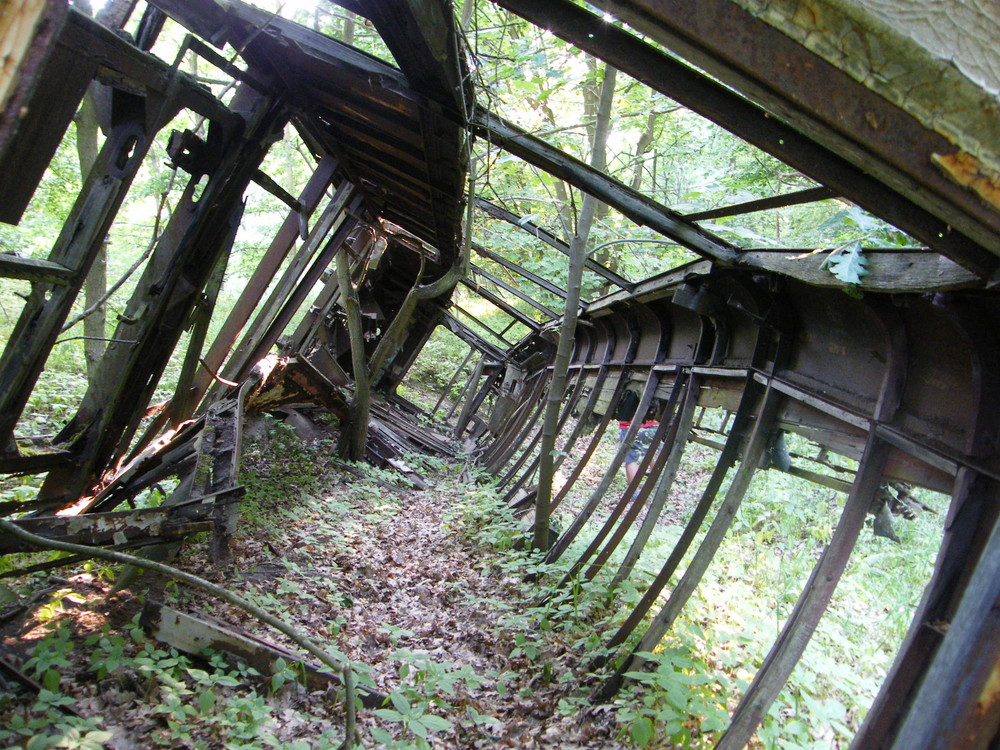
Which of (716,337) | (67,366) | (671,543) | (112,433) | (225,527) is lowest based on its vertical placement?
(67,366)

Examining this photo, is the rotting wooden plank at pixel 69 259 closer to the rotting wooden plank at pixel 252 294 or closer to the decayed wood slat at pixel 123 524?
the decayed wood slat at pixel 123 524

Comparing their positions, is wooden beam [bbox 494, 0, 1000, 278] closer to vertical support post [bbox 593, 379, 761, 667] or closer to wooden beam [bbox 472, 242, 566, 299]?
vertical support post [bbox 593, 379, 761, 667]

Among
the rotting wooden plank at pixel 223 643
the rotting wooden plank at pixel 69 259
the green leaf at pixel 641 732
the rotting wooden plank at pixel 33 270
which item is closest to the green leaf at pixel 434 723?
the rotting wooden plank at pixel 223 643

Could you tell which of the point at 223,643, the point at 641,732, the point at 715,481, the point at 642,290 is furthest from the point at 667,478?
the point at 223,643

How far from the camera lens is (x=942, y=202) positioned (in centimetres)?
123

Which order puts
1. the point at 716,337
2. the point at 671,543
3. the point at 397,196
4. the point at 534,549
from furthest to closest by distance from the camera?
the point at 397,196
the point at 671,543
the point at 534,549
the point at 716,337

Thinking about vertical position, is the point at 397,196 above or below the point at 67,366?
above

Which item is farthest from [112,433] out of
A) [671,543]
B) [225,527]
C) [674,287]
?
[671,543]

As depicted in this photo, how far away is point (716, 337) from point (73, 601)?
17.3ft

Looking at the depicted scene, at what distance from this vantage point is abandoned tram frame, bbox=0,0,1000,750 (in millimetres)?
1218

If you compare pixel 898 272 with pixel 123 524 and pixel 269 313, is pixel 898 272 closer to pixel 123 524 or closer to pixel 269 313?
pixel 123 524

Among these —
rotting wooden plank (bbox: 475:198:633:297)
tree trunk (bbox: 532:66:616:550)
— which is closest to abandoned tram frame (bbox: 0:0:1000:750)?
rotting wooden plank (bbox: 475:198:633:297)

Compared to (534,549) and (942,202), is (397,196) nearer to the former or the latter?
(534,549)

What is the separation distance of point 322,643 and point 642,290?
4.33 meters
